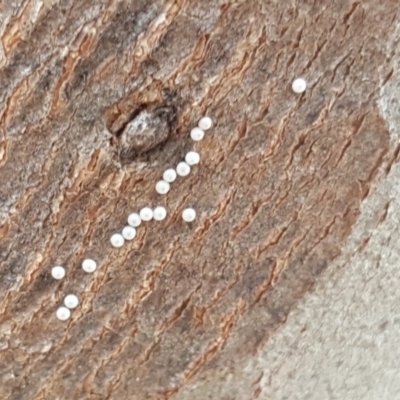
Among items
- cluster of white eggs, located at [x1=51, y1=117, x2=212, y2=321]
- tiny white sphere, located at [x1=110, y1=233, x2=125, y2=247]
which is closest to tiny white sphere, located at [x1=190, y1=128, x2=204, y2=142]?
cluster of white eggs, located at [x1=51, y1=117, x2=212, y2=321]

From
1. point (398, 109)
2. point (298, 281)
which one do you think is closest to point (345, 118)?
point (398, 109)

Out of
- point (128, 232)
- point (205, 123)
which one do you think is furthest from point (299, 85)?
point (128, 232)

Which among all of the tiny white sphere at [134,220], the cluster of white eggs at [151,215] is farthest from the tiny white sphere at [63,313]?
the tiny white sphere at [134,220]

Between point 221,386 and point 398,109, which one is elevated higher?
point 398,109

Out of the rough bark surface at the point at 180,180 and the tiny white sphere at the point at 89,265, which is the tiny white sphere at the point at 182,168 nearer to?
the rough bark surface at the point at 180,180

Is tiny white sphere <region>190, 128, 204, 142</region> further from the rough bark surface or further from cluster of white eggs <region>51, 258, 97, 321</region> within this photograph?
cluster of white eggs <region>51, 258, 97, 321</region>

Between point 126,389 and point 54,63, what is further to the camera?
point 126,389

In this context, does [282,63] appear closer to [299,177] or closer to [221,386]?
[299,177]

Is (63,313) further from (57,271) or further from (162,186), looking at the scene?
(162,186)

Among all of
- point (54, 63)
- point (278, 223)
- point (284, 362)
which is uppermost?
point (54, 63)
